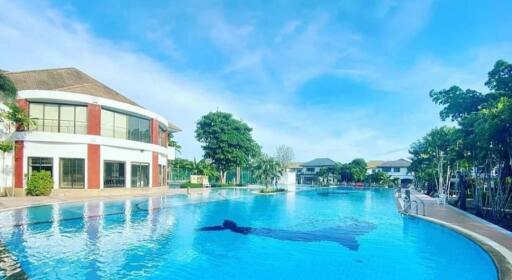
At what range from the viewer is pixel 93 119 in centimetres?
2725

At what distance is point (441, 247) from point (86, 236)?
39.8 feet

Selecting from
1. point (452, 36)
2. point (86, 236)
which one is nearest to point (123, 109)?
point (86, 236)

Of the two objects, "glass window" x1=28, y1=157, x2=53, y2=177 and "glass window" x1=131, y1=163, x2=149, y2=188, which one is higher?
"glass window" x1=28, y1=157, x2=53, y2=177

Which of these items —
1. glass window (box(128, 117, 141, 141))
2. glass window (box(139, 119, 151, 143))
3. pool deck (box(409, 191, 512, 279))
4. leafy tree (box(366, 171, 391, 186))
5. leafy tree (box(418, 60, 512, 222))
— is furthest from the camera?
leafy tree (box(366, 171, 391, 186))

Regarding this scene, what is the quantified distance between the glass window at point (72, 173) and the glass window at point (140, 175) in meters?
4.98

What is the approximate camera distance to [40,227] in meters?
13.4

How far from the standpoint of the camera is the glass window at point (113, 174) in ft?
93.0

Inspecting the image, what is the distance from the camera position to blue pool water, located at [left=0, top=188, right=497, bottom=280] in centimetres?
845

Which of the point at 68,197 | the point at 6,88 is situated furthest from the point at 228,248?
the point at 68,197

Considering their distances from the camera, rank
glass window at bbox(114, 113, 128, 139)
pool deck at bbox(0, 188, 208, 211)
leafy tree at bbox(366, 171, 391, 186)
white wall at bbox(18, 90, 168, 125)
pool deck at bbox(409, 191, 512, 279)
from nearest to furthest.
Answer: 1. pool deck at bbox(409, 191, 512, 279)
2. pool deck at bbox(0, 188, 208, 211)
3. white wall at bbox(18, 90, 168, 125)
4. glass window at bbox(114, 113, 128, 139)
5. leafy tree at bbox(366, 171, 391, 186)

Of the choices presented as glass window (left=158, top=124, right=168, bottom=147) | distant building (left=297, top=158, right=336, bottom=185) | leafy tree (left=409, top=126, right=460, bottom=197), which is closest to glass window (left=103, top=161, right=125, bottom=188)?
glass window (left=158, top=124, right=168, bottom=147)

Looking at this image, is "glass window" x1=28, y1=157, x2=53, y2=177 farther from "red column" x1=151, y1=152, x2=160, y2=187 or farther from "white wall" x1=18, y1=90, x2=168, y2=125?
"red column" x1=151, y1=152, x2=160, y2=187

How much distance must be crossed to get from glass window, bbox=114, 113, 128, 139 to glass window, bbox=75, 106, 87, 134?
2777 millimetres

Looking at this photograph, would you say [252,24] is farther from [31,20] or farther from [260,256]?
[260,256]
